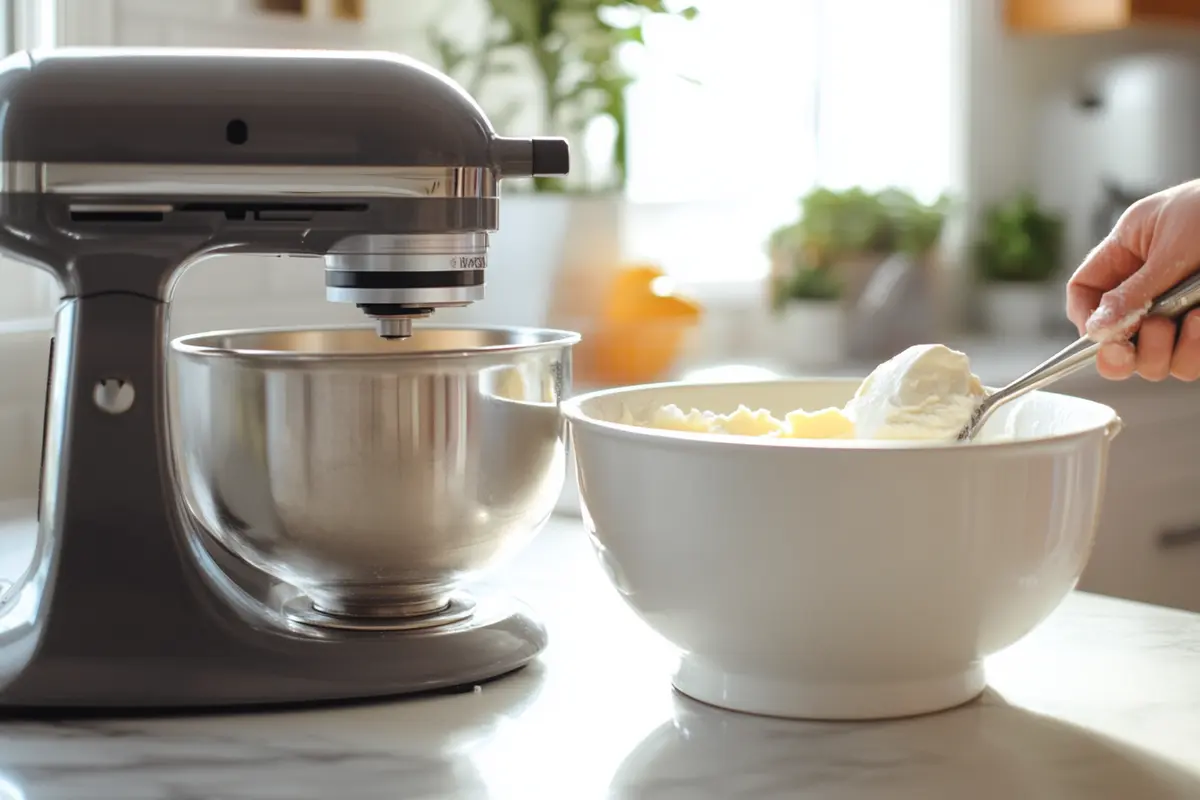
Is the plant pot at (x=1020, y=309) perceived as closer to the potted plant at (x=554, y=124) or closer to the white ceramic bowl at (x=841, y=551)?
the potted plant at (x=554, y=124)

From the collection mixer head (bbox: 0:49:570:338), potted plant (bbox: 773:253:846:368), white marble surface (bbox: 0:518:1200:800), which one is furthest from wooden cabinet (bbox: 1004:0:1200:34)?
mixer head (bbox: 0:49:570:338)

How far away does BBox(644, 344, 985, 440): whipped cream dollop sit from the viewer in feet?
2.61

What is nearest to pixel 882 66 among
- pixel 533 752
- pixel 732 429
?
pixel 732 429

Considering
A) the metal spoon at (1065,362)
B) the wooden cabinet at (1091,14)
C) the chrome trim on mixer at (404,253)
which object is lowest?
the metal spoon at (1065,362)

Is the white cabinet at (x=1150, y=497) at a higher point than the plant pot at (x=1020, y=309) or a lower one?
lower

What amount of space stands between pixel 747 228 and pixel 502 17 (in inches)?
41.4

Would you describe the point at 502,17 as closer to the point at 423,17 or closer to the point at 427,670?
the point at 423,17

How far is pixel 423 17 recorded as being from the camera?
200 centimetres

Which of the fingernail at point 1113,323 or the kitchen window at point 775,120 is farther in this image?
the kitchen window at point 775,120

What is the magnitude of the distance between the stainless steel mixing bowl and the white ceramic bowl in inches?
3.3

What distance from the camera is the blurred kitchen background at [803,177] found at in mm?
1970

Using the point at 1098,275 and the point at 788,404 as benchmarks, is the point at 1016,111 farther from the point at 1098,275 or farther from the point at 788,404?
the point at 788,404

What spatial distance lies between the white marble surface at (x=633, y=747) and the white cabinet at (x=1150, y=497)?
4.93 feet

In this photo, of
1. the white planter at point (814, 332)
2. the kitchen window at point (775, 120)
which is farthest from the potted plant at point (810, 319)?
the kitchen window at point (775, 120)
